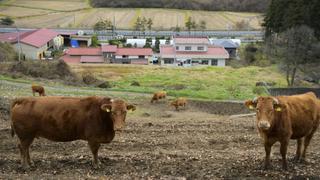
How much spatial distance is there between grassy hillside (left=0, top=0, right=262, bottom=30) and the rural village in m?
15.8

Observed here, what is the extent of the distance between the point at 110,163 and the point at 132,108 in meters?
1.54

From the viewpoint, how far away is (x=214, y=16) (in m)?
109

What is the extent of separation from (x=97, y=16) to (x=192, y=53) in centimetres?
4004

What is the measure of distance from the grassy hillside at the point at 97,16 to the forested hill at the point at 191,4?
1.55 m

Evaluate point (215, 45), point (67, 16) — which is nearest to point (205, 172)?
point (215, 45)

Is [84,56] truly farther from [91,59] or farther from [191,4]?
[191,4]

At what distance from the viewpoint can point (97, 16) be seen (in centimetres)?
10481

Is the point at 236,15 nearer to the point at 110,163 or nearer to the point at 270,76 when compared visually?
the point at 270,76

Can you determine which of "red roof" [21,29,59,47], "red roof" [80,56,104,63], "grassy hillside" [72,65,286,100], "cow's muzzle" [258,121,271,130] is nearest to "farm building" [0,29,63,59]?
"red roof" [21,29,59,47]

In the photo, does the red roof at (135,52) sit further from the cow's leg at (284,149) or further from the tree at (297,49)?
the cow's leg at (284,149)

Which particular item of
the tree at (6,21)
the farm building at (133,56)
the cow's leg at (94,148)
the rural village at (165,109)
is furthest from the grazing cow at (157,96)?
the tree at (6,21)

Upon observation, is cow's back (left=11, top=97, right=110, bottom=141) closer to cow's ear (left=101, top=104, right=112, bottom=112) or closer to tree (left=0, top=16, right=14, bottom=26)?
cow's ear (left=101, top=104, right=112, bottom=112)

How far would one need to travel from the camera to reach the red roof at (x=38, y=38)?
217 ft

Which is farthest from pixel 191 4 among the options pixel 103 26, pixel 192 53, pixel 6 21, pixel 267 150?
pixel 267 150
